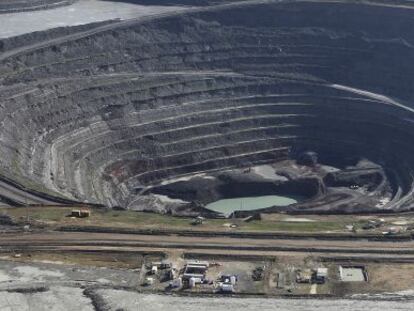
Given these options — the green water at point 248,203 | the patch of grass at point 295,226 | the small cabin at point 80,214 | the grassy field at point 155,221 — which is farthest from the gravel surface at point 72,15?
the patch of grass at point 295,226

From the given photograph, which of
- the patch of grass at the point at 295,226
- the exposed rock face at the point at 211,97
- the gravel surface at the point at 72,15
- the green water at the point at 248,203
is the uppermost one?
the gravel surface at the point at 72,15

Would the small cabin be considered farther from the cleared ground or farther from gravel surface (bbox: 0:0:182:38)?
gravel surface (bbox: 0:0:182:38)

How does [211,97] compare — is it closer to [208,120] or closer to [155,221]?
[208,120]

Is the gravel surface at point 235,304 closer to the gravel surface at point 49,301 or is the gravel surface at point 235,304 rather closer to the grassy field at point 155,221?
the gravel surface at point 49,301

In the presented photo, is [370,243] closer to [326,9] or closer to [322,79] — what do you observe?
[322,79]

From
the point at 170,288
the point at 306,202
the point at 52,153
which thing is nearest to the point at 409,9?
the point at 306,202

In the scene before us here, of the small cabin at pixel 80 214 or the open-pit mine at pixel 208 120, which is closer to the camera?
the small cabin at pixel 80 214
